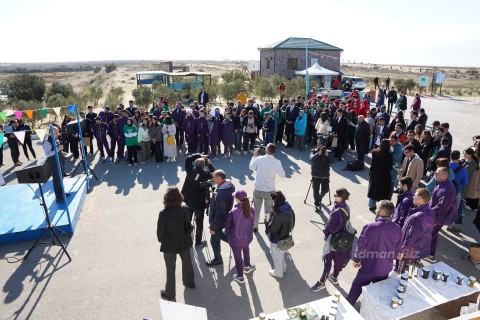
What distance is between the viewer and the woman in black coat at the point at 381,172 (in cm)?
729

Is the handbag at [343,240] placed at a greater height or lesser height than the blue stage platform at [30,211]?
greater

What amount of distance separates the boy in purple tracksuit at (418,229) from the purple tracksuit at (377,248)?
0.51 metres

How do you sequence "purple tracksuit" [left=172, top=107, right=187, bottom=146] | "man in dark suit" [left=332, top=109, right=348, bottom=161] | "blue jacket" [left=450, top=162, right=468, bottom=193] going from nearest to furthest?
"blue jacket" [left=450, top=162, right=468, bottom=193]
"man in dark suit" [left=332, top=109, right=348, bottom=161]
"purple tracksuit" [left=172, top=107, right=187, bottom=146]

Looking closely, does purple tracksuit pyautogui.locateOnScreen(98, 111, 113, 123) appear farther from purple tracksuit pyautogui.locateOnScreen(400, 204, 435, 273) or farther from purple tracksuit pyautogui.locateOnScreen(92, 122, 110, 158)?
purple tracksuit pyautogui.locateOnScreen(400, 204, 435, 273)

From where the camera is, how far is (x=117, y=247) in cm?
650

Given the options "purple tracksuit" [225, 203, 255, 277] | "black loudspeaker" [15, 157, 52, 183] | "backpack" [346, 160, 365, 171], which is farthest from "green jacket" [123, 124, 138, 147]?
"backpack" [346, 160, 365, 171]

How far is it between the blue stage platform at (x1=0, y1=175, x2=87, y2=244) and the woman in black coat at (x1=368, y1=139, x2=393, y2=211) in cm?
671

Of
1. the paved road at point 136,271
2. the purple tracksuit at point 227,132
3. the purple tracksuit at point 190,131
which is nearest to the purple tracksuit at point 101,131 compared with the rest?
the purple tracksuit at point 190,131

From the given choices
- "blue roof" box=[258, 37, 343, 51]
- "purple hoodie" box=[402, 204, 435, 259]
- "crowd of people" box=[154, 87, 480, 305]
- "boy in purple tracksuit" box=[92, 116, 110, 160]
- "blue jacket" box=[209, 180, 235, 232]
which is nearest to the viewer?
"crowd of people" box=[154, 87, 480, 305]

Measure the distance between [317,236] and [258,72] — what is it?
31.7m

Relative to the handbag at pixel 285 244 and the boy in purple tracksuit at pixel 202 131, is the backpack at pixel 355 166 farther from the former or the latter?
the handbag at pixel 285 244

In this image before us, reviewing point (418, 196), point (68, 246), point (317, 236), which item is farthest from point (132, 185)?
point (418, 196)

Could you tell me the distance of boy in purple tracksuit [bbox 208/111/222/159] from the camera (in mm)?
11711

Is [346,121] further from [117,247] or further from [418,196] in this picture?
[117,247]
